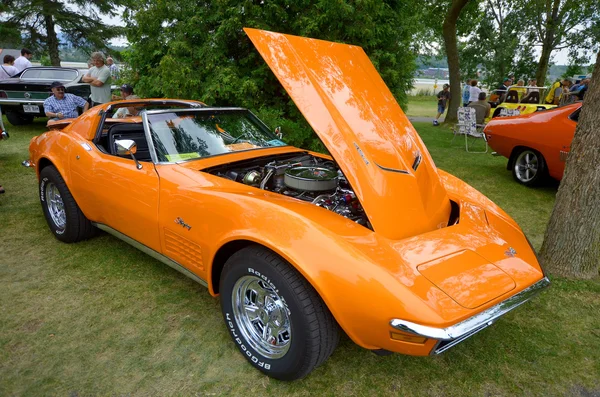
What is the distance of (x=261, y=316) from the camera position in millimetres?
2314

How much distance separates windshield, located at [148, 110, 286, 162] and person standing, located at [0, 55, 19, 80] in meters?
9.76

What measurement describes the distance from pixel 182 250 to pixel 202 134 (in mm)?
1029

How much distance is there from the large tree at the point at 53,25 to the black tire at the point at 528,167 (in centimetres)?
2075

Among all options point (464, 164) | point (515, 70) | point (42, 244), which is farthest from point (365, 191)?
point (515, 70)

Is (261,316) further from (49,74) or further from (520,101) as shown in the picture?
(520,101)

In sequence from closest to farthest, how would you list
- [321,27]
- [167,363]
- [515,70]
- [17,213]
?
[167,363]
[17,213]
[321,27]
[515,70]

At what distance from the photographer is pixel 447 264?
202cm

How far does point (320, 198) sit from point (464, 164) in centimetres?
624

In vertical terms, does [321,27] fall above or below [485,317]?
above

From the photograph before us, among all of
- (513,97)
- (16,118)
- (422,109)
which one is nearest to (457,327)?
(16,118)

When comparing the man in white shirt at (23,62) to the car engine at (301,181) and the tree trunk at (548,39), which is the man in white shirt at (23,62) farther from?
the tree trunk at (548,39)

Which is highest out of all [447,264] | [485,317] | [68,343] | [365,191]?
[365,191]

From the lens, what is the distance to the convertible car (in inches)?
72.9

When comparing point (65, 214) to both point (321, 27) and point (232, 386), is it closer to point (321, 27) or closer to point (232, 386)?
point (232, 386)
